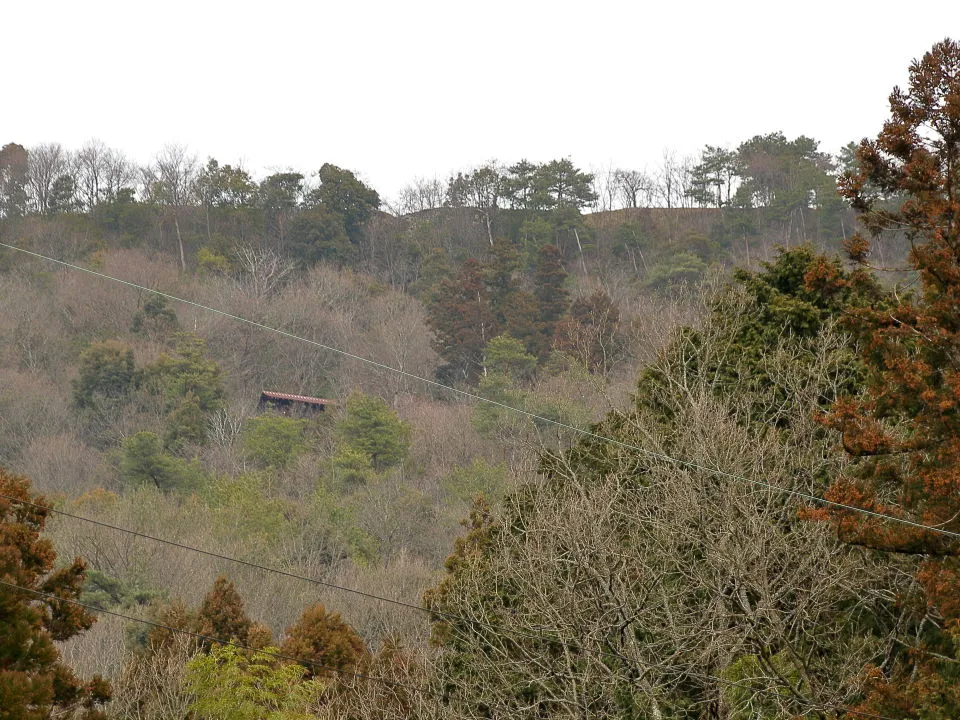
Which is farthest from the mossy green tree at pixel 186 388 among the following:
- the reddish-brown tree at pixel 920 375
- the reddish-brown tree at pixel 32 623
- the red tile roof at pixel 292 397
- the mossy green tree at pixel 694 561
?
the reddish-brown tree at pixel 920 375

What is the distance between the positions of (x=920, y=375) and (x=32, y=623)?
891 centimetres

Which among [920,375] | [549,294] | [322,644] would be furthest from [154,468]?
[920,375]

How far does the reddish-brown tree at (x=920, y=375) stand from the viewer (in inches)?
361

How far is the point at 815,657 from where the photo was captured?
1262 centimetres

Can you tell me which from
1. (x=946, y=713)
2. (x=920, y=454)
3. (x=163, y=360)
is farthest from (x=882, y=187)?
(x=163, y=360)

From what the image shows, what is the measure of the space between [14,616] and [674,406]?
9.14 meters

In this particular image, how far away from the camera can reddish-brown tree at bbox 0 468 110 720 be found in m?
11.3

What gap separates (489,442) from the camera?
42.5 m

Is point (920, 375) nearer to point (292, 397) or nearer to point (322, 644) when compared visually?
point (322, 644)

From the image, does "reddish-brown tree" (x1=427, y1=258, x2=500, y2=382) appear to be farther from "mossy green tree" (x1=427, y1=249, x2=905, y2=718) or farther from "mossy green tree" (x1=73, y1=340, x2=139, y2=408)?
"mossy green tree" (x1=427, y1=249, x2=905, y2=718)

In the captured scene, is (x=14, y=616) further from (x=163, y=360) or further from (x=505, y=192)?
(x=505, y=192)

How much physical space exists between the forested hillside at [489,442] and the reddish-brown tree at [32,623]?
4 cm

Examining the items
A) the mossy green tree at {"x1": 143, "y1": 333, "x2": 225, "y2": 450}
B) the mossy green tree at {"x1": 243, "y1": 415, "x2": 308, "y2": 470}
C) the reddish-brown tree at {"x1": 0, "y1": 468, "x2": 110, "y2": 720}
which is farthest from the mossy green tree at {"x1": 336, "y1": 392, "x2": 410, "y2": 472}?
the reddish-brown tree at {"x1": 0, "y1": 468, "x2": 110, "y2": 720}

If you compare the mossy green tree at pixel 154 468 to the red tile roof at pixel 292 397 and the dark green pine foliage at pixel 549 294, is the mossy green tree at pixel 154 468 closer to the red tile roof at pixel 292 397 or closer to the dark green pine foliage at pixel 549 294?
the red tile roof at pixel 292 397
